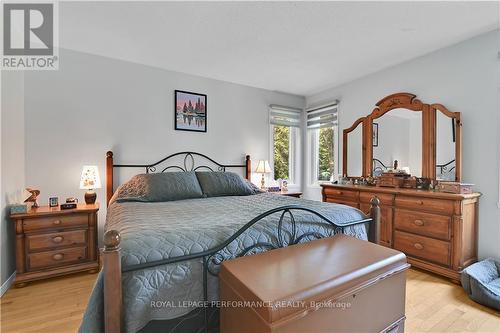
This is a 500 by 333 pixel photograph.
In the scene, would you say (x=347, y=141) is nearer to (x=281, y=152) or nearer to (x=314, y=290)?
(x=281, y=152)

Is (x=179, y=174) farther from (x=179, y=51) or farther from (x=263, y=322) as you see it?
(x=263, y=322)

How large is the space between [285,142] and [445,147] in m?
2.43

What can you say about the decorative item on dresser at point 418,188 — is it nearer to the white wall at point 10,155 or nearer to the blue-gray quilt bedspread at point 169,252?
the blue-gray quilt bedspread at point 169,252

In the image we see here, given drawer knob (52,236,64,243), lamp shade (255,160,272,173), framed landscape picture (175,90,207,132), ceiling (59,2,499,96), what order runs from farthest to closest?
lamp shade (255,160,272,173) < framed landscape picture (175,90,207,132) < drawer knob (52,236,64,243) < ceiling (59,2,499,96)

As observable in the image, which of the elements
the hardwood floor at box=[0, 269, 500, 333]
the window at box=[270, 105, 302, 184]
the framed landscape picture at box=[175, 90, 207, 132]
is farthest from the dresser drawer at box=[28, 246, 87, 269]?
the window at box=[270, 105, 302, 184]

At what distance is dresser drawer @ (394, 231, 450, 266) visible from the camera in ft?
8.00

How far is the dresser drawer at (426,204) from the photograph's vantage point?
7.91 ft

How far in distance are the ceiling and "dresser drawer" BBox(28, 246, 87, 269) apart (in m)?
2.16

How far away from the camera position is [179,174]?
2.86 metres

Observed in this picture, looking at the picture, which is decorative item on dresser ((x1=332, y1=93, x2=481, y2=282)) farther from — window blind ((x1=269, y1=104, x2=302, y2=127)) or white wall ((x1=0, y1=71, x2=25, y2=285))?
white wall ((x1=0, y1=71, x2=25, y2=285))

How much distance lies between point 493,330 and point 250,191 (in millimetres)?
2312

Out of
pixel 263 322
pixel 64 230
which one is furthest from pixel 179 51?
pixel 263 322

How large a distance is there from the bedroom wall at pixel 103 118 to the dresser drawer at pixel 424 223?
239 cm

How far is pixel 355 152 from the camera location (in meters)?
3.77
